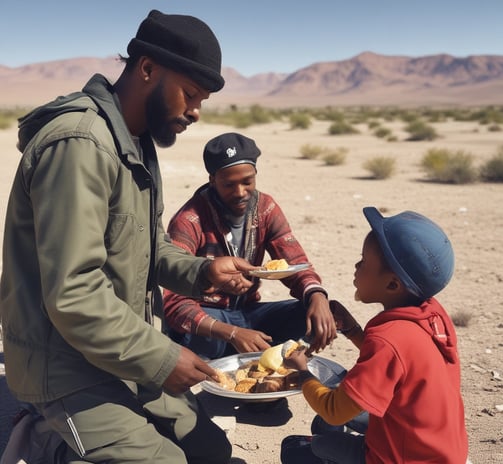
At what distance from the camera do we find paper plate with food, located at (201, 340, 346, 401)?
296 cm

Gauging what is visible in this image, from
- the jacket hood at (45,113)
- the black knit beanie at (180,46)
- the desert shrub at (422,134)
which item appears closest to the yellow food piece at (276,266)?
the black knit beanie at (180,46)

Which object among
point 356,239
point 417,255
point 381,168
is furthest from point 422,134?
point 417,255

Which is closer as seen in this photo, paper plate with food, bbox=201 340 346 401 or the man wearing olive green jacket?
the man wearing olive green jacket

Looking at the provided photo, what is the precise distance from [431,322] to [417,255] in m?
0.25

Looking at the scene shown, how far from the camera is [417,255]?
245 cm

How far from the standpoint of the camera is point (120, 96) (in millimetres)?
2686

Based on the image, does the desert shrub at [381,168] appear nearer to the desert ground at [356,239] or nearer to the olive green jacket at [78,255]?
the desert ground at [356,239]

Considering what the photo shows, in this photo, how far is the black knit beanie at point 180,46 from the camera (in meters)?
2.53

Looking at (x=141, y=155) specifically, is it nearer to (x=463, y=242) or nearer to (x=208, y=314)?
(x=208, y=314)

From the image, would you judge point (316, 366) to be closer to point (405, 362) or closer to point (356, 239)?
point (405, 362)

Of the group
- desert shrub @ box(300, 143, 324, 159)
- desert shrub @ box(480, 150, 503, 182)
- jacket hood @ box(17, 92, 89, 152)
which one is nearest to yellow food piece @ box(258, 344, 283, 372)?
jacket hood @ box(17, 92, 89, 152)

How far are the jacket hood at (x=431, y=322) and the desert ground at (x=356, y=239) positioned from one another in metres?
1.36

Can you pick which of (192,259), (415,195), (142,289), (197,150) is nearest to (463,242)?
(415,195)

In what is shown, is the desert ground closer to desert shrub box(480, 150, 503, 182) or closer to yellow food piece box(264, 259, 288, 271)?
desert shrub box(480, 150, 503, 182)
